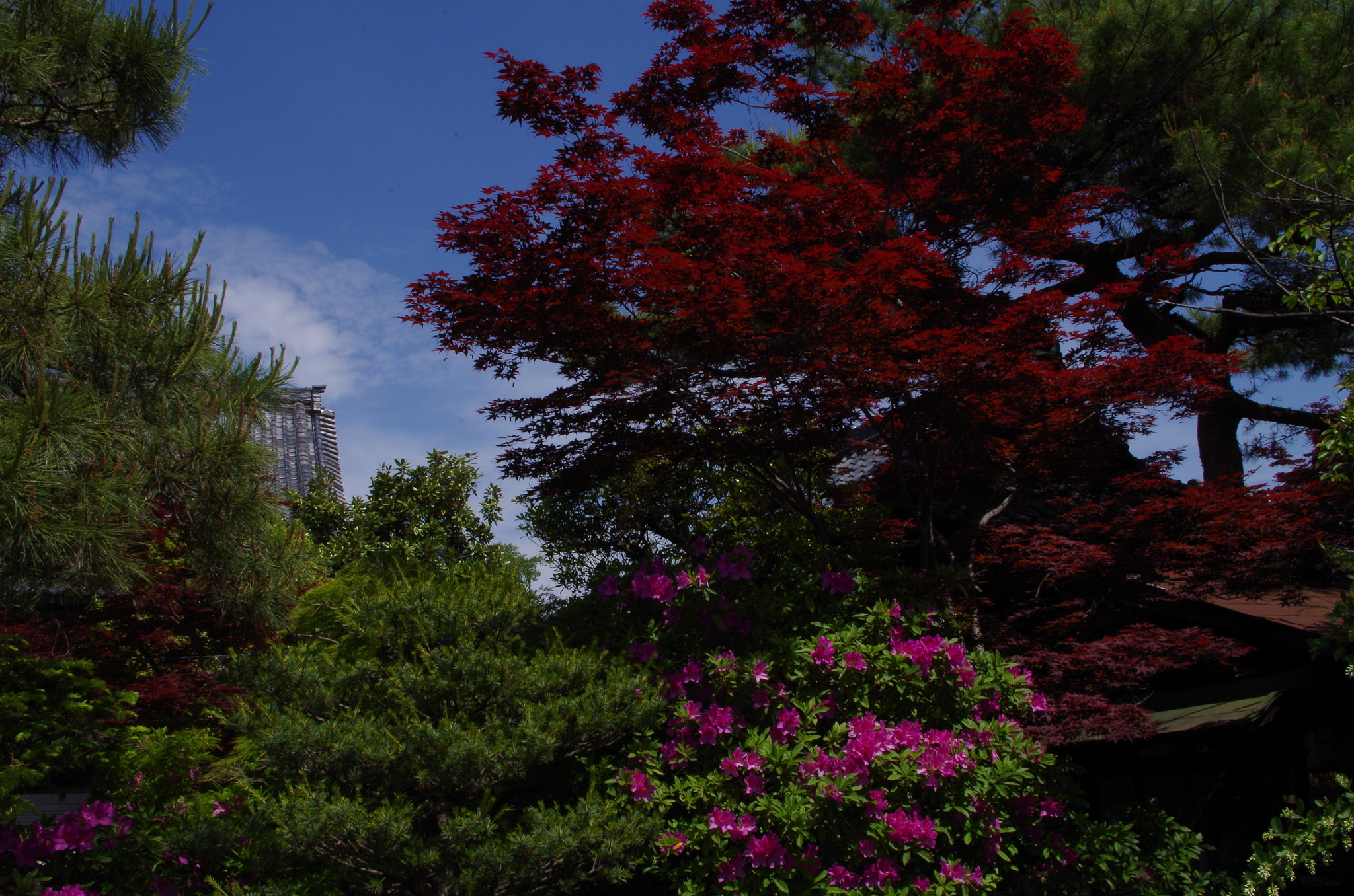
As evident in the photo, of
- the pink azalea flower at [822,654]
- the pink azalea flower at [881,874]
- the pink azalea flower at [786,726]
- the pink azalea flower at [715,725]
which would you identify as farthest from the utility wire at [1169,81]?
the pink azalea flower at [881,874]

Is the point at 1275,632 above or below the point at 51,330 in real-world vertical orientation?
below

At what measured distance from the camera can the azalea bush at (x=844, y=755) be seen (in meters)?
4.91

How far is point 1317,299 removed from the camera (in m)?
5.99

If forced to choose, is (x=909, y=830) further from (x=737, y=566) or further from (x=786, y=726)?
(x=737, y=566)

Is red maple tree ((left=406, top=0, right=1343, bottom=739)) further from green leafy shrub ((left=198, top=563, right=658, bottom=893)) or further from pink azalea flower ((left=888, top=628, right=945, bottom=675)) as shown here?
green leafy shrub ((left=198, top=563, right=658, bottom=893))

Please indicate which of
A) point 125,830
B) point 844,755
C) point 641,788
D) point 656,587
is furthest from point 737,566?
point 125,830

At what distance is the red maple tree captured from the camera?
6.29 m

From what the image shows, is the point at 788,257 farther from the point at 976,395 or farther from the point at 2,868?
the point at 2,868

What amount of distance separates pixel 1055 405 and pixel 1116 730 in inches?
110

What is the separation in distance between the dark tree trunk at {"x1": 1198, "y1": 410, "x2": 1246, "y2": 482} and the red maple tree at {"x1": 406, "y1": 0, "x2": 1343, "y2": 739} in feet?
12.7

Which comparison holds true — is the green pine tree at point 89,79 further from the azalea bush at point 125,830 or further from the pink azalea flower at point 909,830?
the pink azalea flower at point 909,830

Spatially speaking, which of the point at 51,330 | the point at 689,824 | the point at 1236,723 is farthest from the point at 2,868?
the point at 1236,723

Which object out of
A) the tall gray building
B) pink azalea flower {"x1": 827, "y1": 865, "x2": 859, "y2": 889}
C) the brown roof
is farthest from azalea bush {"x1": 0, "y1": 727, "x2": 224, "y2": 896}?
the tall gray building

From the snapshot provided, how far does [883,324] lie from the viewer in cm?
629
